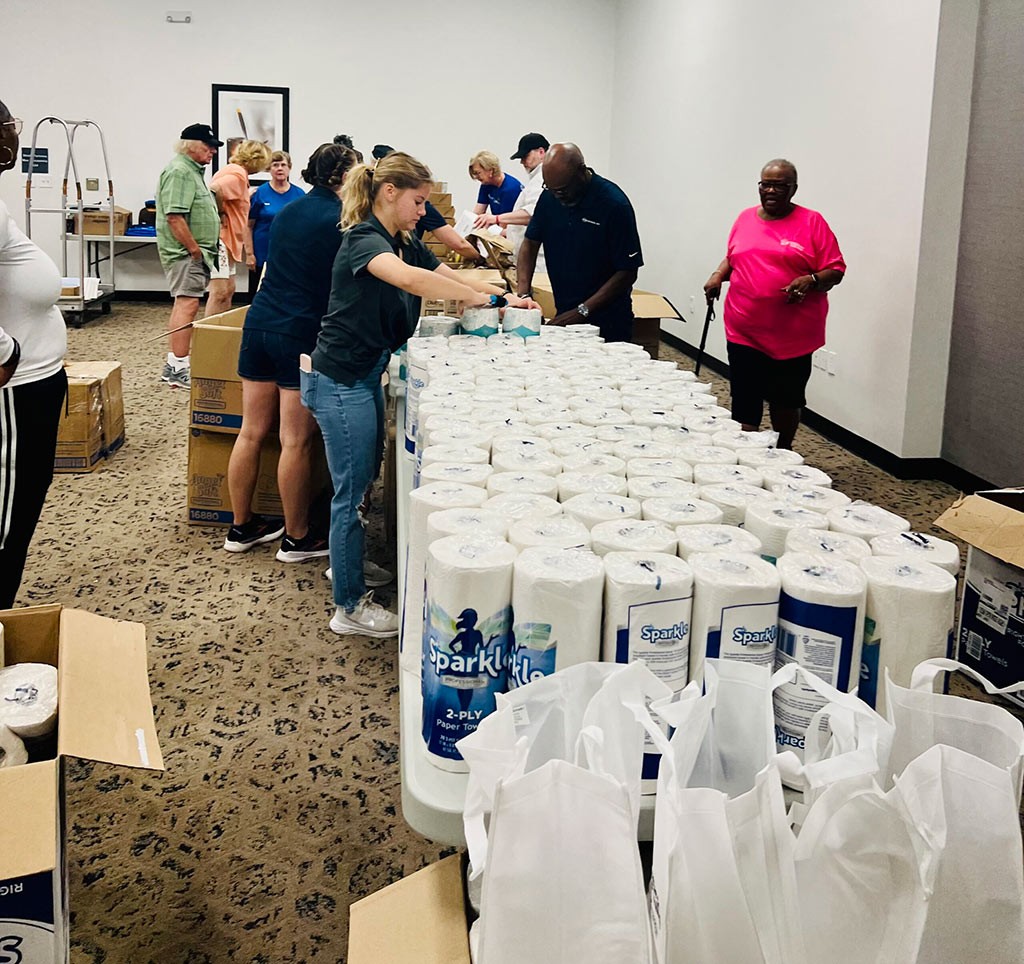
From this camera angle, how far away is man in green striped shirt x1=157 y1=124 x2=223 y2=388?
574 centimetres

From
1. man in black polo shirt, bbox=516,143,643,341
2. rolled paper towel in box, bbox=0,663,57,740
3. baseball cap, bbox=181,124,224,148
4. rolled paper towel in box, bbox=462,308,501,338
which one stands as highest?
baseball cap, bbox=181,124,224,148

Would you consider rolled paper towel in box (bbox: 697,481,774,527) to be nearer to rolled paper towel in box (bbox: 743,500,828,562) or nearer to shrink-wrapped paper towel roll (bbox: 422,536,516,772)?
rolled paper towel in box (bbox: 743,500,828,562)

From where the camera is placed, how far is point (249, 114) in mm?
9703

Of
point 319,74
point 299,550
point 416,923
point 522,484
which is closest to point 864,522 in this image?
point 522,484

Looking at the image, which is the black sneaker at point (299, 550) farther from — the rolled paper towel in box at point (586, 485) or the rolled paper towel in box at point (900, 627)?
the rolled paper towel in box at point (900, 627)

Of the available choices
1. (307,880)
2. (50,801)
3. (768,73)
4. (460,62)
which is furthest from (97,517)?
(460,62)

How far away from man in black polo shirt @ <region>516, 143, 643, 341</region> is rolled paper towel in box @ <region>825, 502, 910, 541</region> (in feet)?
7.94

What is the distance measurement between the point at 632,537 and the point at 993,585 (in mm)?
1848

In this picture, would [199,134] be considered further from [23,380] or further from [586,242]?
[23,380]

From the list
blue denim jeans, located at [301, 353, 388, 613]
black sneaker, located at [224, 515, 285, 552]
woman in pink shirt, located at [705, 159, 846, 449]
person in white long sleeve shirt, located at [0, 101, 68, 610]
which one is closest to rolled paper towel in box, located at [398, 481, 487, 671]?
person in white long sleeve shirt, located at [0, 101, 68, 610]

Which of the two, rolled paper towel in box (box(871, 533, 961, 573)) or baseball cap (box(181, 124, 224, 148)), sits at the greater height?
baseball cap (box(181, 124, 224, 148))

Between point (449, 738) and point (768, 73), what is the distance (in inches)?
236

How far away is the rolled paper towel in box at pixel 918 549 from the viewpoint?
109 cm

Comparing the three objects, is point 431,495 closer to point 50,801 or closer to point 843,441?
point 50,801
